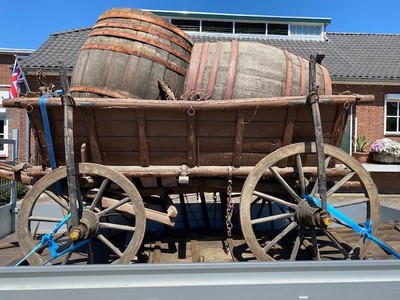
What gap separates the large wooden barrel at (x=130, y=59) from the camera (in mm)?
2650

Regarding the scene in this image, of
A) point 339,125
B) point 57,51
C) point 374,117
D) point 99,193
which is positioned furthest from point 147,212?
point 374,117

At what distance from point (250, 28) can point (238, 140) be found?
12783mm

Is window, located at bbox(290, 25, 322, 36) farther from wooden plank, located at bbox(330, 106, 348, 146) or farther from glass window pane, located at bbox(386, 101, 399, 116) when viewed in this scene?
wooden plank, located at bbox(330, 106, 348, 146)

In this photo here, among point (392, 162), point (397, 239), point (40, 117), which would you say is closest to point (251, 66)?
point (40, 117)

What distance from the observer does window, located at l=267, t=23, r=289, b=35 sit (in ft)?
47.1

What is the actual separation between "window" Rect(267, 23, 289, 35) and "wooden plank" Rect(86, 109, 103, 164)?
1303 cm

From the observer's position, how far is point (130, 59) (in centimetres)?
266

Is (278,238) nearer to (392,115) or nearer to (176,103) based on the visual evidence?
(176,103)

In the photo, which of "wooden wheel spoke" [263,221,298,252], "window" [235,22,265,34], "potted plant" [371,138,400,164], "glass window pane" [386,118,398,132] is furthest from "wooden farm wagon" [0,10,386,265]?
"window" [235,22,265,34]

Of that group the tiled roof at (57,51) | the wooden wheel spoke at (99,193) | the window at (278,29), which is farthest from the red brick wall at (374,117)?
the wooden wheel spoke at (99,193)

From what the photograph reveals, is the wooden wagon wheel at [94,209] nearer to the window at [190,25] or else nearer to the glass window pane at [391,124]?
the glass window pane at [391,124]

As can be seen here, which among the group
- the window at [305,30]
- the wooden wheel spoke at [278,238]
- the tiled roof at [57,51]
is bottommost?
the wooden wheel spoke at [278,238]

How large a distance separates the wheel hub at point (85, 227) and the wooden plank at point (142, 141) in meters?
0.50

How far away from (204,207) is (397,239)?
168cm
